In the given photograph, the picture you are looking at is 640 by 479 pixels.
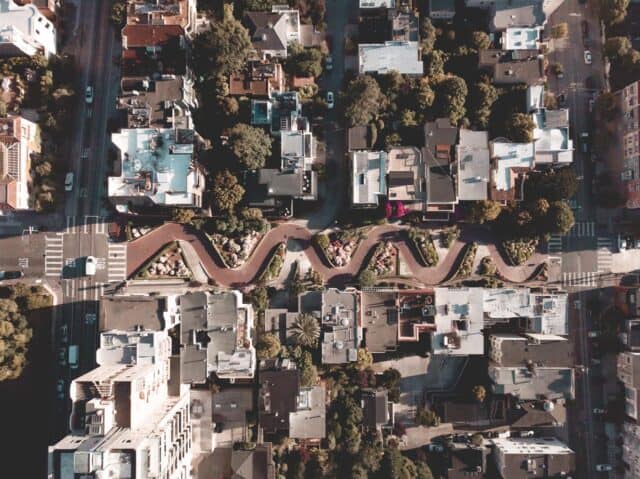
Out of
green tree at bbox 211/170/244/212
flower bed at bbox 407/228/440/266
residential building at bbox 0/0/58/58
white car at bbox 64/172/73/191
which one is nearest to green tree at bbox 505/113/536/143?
flower bed at bbox 407/228/440/266

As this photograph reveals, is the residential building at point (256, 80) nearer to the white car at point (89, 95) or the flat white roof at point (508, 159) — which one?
the white car at point (89, 95)

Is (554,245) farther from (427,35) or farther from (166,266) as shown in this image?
(166,266)

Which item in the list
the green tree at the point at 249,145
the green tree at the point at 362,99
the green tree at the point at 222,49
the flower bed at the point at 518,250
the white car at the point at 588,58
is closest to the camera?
the green tree at the point at 249,145

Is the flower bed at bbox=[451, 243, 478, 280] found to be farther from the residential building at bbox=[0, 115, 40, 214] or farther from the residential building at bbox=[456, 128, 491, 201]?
the residential building at bbox=[0, 115, 40, 214]

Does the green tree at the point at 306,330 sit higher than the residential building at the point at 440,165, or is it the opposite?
the residential building at the point at 440,165

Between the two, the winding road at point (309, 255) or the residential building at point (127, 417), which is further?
the winding road at point (309, 255)

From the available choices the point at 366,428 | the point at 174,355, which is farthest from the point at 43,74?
the point at 366,428

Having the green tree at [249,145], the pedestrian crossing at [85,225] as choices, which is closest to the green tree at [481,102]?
the green tree at [249,145]
